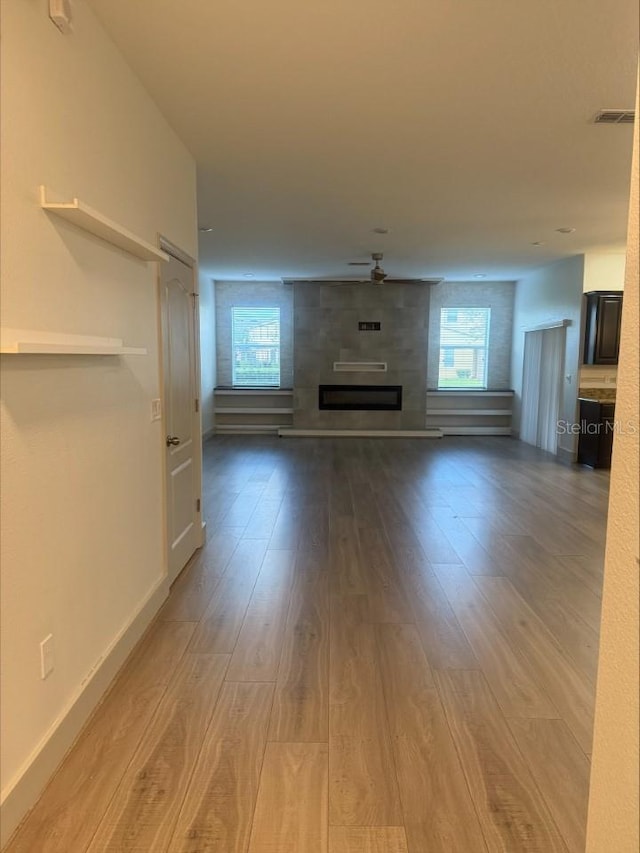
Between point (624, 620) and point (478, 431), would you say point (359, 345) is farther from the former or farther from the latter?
point (624, 620)

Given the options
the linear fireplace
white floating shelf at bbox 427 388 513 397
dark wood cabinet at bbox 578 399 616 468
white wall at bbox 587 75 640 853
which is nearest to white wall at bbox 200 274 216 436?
the linear fireplace

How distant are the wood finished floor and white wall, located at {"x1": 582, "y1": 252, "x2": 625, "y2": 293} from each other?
3.98m

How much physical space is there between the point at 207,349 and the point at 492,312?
210 inches

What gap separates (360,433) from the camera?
9750 mm

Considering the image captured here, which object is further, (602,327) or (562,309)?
(562,309)

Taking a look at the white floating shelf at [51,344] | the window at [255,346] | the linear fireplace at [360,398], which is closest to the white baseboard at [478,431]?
the linear fireplace at [360,398]

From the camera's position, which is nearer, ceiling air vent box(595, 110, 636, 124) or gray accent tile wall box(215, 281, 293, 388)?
ceiling air vent box(595, 110, 636, 124)

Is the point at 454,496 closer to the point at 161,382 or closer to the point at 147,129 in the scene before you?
the point at 161,382

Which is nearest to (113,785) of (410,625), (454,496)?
(410,625)

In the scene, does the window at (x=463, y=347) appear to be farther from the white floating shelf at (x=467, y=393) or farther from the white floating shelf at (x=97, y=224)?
the white floating shelf at (x=97, y=224)

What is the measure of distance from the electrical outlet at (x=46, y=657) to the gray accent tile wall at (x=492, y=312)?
30.3ft

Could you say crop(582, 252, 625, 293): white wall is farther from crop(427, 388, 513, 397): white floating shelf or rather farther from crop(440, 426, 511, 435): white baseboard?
crop(440, 426, 511, 435): white baseboard

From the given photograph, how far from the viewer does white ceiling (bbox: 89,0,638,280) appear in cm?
213

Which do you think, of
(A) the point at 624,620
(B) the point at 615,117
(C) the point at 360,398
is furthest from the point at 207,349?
(A) the point at 624,620
